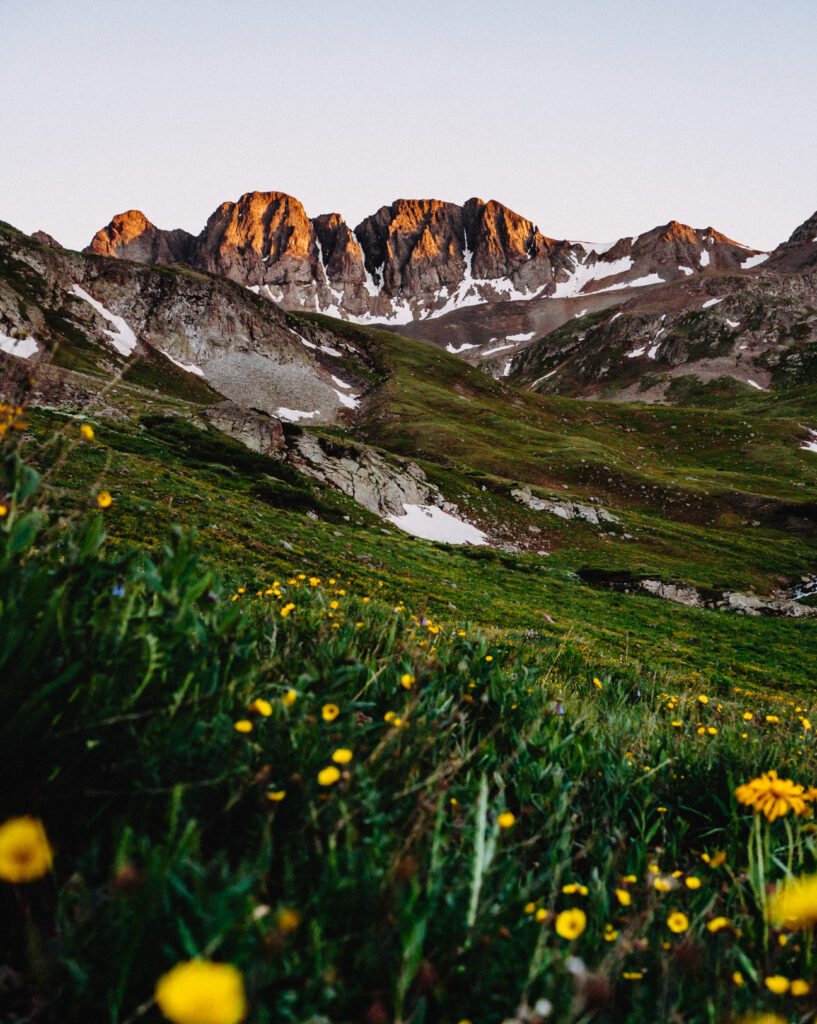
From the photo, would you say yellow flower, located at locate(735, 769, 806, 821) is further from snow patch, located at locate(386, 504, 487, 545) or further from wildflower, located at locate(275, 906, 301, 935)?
snow patch, located at locate(386, 504, 487, 545)

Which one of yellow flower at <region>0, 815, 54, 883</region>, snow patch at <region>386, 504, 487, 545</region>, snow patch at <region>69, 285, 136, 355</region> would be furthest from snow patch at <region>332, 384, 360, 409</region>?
yellow flower at <region>0, 815, 54, 883</region>

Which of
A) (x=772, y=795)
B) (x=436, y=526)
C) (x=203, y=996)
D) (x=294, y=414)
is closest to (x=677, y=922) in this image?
(x=772, y=795)

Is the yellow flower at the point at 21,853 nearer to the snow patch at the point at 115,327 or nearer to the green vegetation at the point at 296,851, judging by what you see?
the green vegetation at the point at 296,851

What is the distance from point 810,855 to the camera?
8.61 feet

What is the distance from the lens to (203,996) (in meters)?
0.87

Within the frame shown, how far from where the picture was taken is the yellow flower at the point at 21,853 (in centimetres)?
116

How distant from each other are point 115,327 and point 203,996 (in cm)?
11151

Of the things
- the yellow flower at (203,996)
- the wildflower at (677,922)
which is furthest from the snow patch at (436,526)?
the yellow flower at (203,996)

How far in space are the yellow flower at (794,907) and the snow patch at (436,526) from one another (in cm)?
A: 3422

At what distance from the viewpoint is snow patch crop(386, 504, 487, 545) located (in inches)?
1474

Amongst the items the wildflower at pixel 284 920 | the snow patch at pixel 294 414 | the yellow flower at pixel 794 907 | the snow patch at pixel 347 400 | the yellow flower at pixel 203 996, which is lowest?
the yellow flower at pixel 794 907

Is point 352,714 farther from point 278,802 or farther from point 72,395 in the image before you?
point 72,395

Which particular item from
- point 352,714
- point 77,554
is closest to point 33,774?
point 77,554

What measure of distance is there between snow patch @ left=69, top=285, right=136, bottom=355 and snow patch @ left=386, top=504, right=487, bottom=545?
74.9 m
